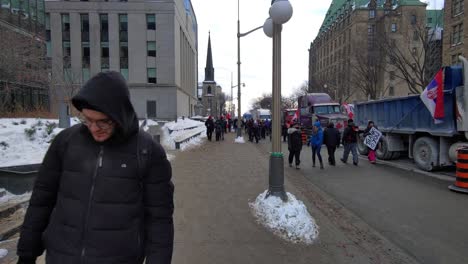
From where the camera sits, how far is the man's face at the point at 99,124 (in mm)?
1986

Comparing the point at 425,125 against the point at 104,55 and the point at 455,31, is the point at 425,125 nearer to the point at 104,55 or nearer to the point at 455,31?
the point at 455,31

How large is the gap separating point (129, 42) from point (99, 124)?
47.0m

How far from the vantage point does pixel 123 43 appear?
45.6 metres

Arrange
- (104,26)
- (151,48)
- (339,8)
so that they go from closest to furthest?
(104,26) < (151,48) < (339,8)

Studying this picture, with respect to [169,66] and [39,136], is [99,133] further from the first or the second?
[169,66]

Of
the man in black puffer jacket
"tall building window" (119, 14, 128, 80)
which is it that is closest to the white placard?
the man in black puffer jacket

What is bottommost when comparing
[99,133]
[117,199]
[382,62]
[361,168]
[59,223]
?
[361,168]

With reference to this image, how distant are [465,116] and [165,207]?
948 centimetres

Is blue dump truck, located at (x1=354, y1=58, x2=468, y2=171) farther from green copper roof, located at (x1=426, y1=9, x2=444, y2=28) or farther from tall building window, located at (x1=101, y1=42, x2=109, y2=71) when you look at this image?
tall building window, located at (x1=101, y1=42, x2=109, y2=71)

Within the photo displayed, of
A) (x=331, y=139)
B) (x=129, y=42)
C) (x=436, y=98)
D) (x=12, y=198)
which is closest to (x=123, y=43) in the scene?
(x=129, y=42)

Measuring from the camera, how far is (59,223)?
2039 mm

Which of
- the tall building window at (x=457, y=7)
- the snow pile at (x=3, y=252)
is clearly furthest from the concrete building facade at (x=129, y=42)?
the snow pile at (x=3, y=252)

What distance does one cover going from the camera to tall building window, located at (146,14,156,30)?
1784 inches

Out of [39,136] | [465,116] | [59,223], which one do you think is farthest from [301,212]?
[39,136]
